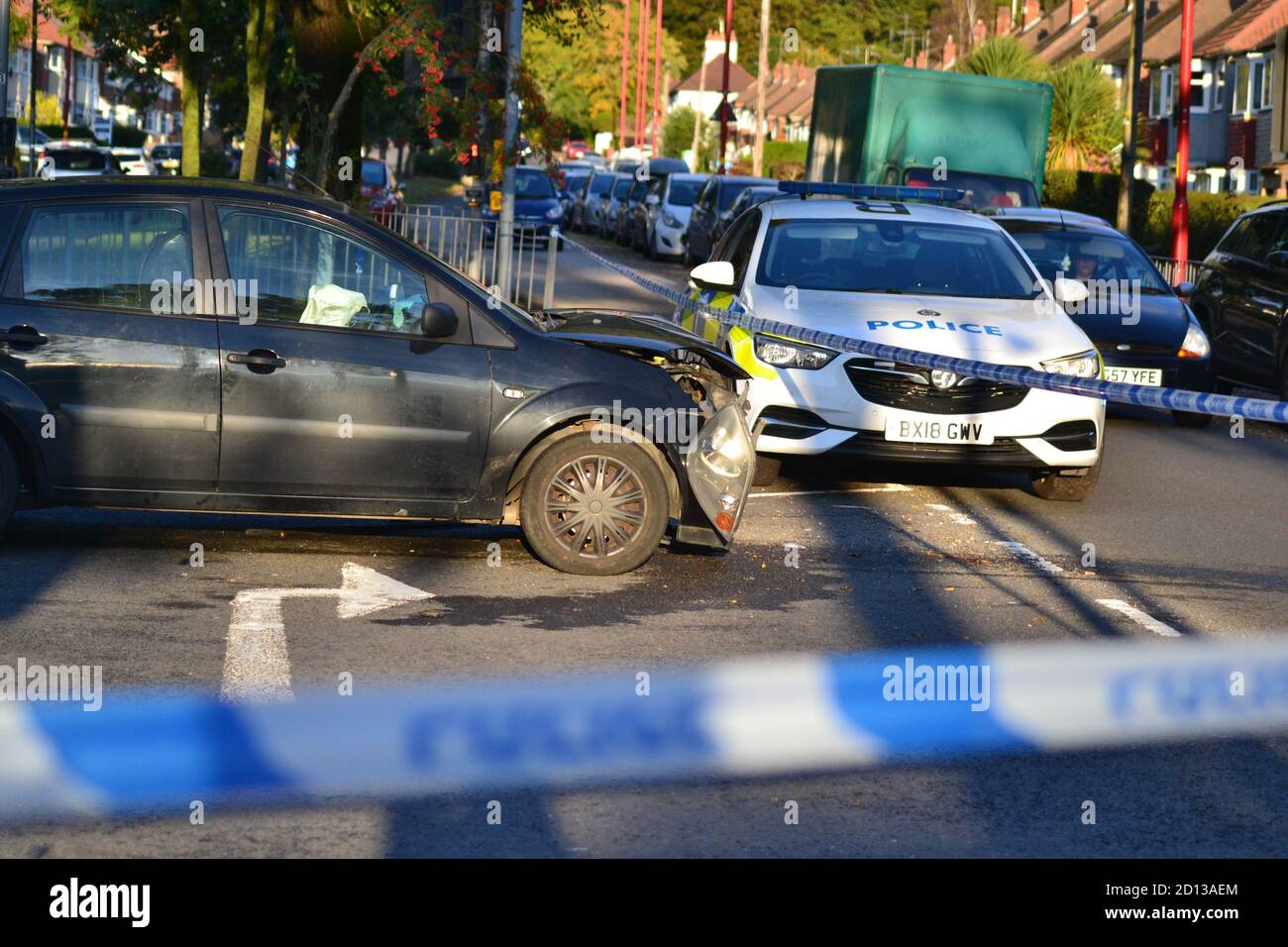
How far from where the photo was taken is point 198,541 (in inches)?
358

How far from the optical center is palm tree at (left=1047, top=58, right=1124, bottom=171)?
43375 millimetres

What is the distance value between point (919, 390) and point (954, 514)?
0.80 meters

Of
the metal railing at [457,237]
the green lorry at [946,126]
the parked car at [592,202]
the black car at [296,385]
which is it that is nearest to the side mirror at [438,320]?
the black car at [296,385]

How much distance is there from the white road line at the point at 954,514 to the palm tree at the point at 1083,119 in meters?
33.7

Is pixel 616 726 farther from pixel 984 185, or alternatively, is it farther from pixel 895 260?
pixel 984 185

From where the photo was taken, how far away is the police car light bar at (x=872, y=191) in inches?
571

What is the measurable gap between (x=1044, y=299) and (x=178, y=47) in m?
15.1

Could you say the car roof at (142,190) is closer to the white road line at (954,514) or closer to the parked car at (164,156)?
the white road line at (954,514)

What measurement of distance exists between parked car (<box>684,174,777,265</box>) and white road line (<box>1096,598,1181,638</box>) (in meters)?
22.3

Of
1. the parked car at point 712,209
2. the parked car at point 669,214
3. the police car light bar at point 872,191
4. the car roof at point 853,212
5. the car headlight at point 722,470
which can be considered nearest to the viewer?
the car headlight at point 722,470

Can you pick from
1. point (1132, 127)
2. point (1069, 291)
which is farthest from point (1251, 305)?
point (1132, 127)

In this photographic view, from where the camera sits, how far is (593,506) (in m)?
8.60

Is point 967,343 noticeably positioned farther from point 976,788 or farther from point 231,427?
point 976,788

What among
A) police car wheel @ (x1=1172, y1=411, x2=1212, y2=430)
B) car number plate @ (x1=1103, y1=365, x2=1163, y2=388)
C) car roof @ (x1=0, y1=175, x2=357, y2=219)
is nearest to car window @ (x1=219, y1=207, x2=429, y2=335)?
car roof @ (x1=0, y1=175, x2=357, y2=219)
